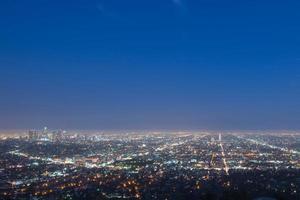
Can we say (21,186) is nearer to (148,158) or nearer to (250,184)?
(250,184)

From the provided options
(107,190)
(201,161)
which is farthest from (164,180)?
(201,161)

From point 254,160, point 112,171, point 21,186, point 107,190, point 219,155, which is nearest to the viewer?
point 107,190

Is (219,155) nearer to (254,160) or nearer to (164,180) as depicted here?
(254,160)

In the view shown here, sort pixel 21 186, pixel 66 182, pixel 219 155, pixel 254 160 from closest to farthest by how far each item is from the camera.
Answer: pixel 21 186
pixel 66 182
pixel 254 160
pixel 219 155

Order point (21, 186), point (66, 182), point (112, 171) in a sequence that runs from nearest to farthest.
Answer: point (21, 186) → point (66, 182) → point (112, 171)

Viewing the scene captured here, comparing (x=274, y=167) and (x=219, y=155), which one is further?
(x=219, y=155)

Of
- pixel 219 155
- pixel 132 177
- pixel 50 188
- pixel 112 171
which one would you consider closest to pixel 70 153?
pixel 219 155

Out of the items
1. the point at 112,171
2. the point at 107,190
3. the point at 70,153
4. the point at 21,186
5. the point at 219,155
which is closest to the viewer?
the point at 107,190

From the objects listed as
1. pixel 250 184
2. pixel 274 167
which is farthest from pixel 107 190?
pixel 274 167
